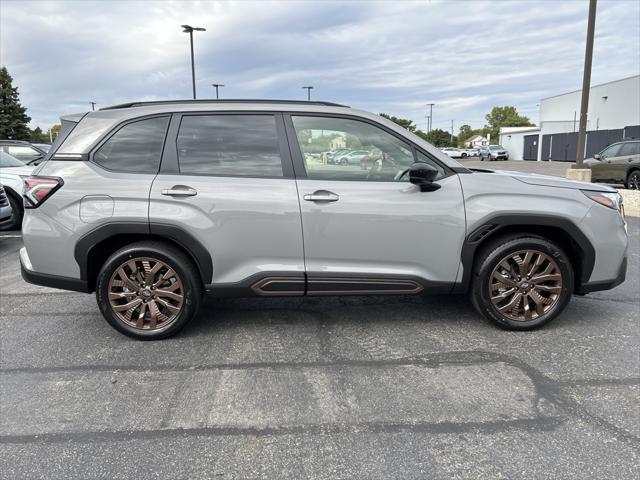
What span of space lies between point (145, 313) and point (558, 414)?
294 centimetres

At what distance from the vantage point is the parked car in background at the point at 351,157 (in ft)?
12.3

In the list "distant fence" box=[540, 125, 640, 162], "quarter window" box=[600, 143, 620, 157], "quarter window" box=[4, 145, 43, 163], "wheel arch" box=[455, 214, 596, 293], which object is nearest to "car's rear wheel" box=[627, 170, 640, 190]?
"quarter window" box=[600, 143, 620, 157]

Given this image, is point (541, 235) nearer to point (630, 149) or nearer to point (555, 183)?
point (555, 183)

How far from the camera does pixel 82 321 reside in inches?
169

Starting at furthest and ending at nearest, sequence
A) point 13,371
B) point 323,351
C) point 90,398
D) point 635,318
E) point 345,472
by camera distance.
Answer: point 635,318 < point 323,351 < point 13,371 < point 90,398 < point 345,472

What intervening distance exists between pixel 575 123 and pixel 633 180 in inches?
1427

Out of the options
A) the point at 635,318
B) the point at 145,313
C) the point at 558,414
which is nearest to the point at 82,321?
the point at 145,313

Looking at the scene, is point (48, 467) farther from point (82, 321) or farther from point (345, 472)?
point (82, 321)

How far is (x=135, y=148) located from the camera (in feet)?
12.3

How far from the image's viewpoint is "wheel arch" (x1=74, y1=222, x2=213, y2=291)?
3.61 meters

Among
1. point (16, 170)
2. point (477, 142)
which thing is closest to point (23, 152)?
point (16, 170)

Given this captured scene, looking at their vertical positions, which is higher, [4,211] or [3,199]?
[3,199]

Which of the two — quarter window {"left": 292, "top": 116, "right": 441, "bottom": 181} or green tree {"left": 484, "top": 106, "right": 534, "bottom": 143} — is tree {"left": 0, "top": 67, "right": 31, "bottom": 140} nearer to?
quarter window {"left": 292, "top": 116, "right": 441, "bottom": 181}

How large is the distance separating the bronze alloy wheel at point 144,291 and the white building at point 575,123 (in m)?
35.4
